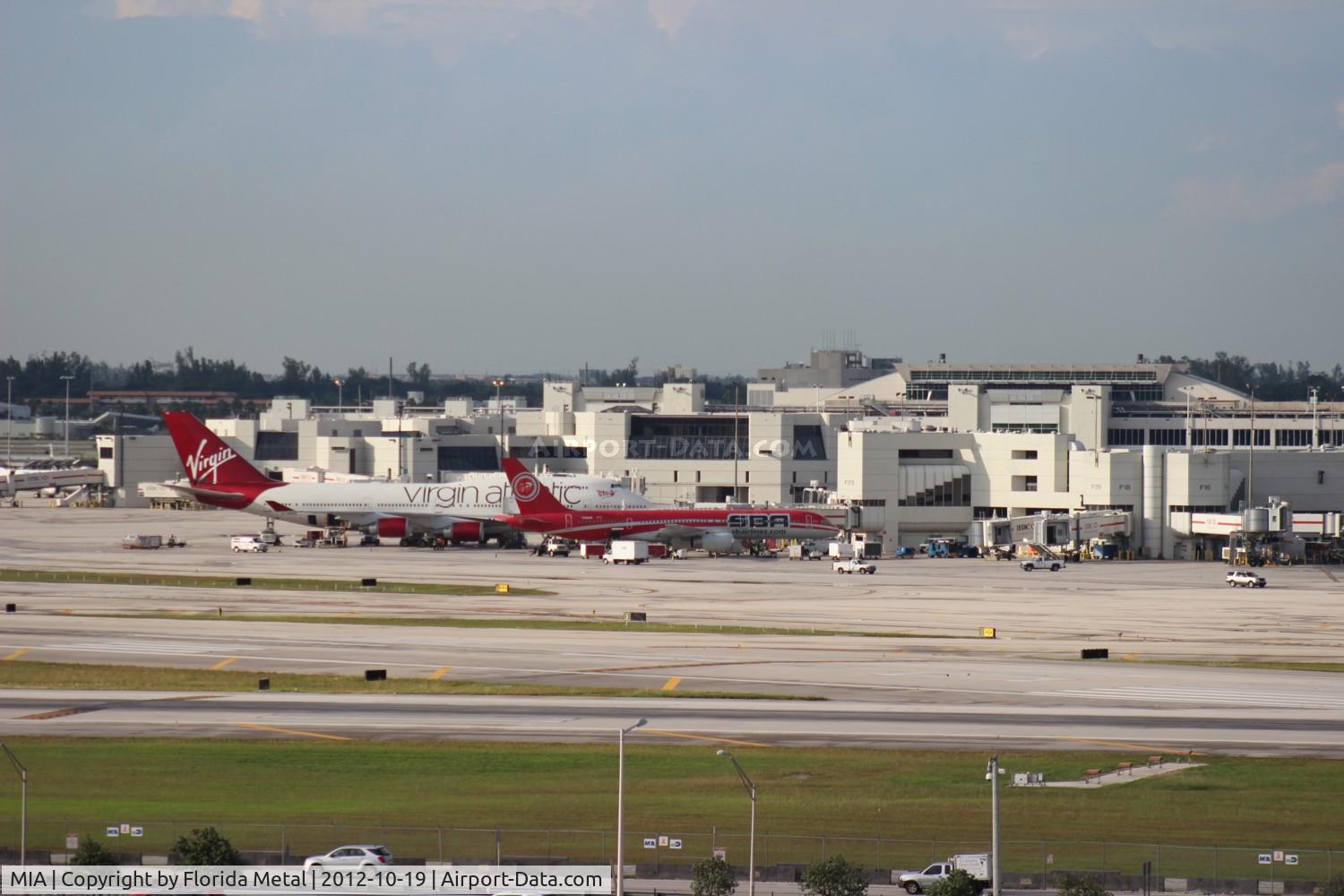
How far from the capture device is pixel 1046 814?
114 ft

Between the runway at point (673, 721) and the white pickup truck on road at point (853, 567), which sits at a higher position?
the white pickup truck on road at point (853, 567)

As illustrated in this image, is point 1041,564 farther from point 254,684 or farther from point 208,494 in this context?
point 254,684

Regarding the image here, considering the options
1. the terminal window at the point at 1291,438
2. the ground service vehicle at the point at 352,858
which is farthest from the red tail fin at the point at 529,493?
the terminal window at the point at 1291,438

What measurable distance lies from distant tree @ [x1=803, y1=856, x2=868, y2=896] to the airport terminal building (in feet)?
262

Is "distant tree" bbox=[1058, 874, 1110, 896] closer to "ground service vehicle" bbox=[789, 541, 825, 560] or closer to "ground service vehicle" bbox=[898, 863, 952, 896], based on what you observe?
"ground service vehicle" bbox=[898, 863, 952, 896]

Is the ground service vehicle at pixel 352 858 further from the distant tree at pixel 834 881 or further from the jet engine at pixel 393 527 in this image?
the jet engine at pixel 393 527

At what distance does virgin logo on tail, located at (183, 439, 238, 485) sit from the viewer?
10919cm

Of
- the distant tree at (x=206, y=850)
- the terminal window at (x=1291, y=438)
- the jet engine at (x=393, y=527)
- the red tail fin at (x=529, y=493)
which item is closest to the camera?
the distant tree at (x=206, y=850)

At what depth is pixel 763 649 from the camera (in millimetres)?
59438

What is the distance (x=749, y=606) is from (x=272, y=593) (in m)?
22.9

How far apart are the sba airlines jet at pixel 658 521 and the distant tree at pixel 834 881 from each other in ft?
248

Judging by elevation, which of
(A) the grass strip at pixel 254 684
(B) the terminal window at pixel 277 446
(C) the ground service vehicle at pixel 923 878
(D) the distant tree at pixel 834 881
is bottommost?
(C) the ground service vehicle at pixel 923 878

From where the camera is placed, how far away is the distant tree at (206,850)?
28.9 meters

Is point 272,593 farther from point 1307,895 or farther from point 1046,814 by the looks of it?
point 1307,895
